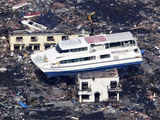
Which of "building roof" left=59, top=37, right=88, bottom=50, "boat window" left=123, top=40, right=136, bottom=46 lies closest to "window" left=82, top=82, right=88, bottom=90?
"building roof" left=59, top=37, right=88, bottom=50

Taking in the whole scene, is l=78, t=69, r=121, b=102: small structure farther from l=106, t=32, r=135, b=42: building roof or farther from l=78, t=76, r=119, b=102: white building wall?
l=106, t=32, r=135, b=42: building roof

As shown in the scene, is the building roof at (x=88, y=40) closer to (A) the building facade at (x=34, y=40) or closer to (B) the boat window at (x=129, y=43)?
(B) the boat window at (x=129, y=43)

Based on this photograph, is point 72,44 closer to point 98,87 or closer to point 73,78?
point 73,78

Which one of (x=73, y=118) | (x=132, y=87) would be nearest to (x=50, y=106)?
(x=73, y=118)

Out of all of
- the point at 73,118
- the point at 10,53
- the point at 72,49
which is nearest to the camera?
the point at 73,118

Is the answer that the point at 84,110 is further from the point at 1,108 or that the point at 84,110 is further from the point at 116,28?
the point at 116,28

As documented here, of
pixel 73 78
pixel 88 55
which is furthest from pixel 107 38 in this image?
pixel 73 78
